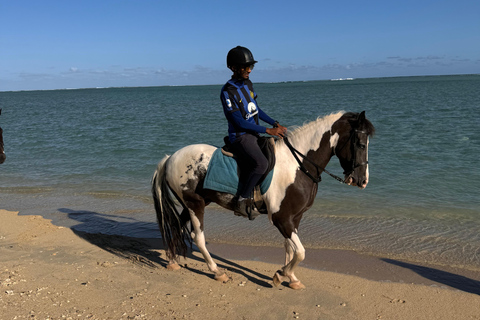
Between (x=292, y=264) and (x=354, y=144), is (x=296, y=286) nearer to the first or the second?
(x=292, y=264)

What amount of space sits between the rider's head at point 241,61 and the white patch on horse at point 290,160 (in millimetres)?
1059

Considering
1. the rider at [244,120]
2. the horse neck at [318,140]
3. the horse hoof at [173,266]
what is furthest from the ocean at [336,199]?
the horse hoof at [173,266]

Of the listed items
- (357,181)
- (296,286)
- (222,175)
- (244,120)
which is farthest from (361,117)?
(296,286)

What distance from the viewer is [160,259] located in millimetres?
6398

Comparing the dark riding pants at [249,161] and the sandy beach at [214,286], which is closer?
the sandy beach at [214,286]

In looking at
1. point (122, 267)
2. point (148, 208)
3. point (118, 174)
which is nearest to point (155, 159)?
point (118, 174)

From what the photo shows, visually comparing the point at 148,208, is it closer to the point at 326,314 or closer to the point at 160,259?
the point at 160,259

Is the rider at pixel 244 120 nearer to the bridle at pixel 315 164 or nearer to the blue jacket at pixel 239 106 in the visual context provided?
the blue jacket at pixel 239 106

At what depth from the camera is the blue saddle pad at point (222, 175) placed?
5094mm

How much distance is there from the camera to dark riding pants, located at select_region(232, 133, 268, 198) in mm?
4797

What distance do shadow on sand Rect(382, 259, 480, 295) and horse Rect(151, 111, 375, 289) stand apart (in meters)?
1.91

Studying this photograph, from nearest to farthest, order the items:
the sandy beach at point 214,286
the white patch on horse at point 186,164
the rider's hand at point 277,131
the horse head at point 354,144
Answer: the sandy beach at point 214,286
the horse head at point 354,144
the rider's hand at point 277,131
the white patch on horse at point 186,164

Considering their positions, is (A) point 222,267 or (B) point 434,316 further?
(A) point 222,267

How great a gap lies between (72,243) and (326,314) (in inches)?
180
